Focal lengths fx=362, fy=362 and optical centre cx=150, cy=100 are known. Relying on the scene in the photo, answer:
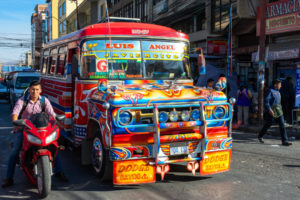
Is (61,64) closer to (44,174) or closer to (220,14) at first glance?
(44,174)

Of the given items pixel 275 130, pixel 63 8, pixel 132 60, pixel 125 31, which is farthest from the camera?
Answer: pixel 63 8

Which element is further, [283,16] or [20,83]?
[20,83]

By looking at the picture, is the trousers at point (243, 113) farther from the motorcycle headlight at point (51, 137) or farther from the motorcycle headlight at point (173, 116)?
the motorcycle headlight at point (51, 137)

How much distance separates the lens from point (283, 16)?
15414 millimetres

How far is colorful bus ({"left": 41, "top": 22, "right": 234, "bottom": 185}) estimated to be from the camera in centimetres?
532

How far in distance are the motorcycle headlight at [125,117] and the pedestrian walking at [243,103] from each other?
863 cm

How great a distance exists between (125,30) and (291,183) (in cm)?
413

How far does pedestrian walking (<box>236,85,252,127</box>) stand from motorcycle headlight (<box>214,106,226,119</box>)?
24.6 ft

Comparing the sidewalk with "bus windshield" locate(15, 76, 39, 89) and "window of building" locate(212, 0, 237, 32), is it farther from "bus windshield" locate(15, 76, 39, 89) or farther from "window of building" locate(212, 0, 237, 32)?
"bus windshield" locate(15, 76, 39, 89)

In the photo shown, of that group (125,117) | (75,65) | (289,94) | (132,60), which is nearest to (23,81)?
(289,94)

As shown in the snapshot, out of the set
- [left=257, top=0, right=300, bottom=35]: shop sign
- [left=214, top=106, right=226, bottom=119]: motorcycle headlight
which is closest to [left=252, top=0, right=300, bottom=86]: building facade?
[left=257, top=0, right=300, bottom=35]: shop sign

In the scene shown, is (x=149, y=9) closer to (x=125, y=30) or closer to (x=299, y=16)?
(x=299, y=16)

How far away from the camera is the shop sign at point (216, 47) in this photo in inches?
735

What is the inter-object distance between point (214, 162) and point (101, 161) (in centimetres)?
183
